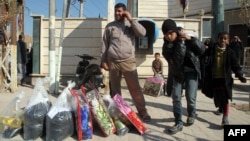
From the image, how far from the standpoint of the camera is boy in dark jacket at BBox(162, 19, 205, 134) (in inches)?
204

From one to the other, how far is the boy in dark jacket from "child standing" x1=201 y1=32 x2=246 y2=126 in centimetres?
47

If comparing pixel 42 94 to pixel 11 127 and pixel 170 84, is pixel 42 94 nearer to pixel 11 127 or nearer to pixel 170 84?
pixel 11 127

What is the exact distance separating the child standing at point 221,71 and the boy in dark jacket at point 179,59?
47 cm

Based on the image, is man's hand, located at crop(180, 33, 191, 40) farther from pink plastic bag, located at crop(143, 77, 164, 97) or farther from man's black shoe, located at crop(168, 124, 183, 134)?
pink plastic bag, located at crop(143, 77, 164, 97)

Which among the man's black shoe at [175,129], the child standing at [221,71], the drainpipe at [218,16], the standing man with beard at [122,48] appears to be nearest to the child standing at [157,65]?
the drainpipe at [218,16]

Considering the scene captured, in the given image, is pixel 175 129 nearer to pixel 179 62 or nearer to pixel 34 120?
pixel 179 62

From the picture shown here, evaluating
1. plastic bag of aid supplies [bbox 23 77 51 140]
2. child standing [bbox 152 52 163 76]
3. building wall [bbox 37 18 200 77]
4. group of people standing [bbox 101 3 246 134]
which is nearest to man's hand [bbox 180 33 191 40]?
group of people standing [bbox 101 3 246 134]

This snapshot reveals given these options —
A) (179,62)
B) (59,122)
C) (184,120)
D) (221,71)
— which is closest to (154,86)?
(184,120)

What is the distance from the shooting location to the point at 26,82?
11.6 meters

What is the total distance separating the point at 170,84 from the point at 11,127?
259cm

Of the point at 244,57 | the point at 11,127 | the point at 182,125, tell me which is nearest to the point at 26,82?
the point at 11,127

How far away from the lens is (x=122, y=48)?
217 inches

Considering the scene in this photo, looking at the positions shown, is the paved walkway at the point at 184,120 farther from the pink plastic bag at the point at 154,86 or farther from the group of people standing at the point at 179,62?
the pink plastic bag at the point at 154,86

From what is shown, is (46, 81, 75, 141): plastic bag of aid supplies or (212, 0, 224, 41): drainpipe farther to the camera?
(212, 0, 224, 41): drainpipe
